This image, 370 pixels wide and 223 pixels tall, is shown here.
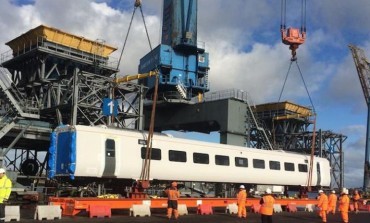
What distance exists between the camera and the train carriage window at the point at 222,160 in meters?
27.0

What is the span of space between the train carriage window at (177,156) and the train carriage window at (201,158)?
836 millimetres

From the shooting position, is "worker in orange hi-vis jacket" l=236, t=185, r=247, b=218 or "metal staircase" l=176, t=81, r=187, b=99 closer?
"worker in orange hi-vis jacket" l=236, t=185, r=247, b=218

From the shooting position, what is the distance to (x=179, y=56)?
2004 inches

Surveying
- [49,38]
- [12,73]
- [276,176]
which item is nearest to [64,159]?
[276,176]

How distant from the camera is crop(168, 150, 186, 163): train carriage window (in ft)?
80.6

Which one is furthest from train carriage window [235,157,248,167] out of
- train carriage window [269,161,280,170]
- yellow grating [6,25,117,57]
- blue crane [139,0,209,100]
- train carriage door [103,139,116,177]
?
yellow grating [6,25,117,57]

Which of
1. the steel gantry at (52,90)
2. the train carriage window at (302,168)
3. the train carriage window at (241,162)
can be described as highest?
the steel gantry at (52,90)

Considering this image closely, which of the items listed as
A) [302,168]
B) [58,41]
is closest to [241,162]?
[302,168]

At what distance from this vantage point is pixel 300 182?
32.6m

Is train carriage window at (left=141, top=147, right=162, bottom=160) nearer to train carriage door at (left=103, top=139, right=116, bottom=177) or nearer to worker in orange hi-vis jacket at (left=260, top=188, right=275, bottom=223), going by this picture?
train carriage door at (left=103, top=139, right=116, bottom=177)

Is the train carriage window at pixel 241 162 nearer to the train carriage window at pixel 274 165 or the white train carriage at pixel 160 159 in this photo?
the white train carriage at pixel 160 159

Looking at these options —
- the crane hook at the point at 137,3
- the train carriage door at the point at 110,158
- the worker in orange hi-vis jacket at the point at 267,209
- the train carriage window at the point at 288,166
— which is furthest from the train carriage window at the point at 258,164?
the crane hook at the point at 137,3

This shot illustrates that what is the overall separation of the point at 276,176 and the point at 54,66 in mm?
27551

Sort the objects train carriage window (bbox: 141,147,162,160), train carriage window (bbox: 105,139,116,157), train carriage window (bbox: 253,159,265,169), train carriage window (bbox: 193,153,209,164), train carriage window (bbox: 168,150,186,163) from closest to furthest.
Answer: train carriage window (bbox: 105,139,116,157) < train carriage window (bbox: 141,147,162,160) < train carriage window (bbox: 168,150,186,163) < train carriage window (bbox: 193,153,209,164) < train carriage window (bbox: 253,159,265,169)
